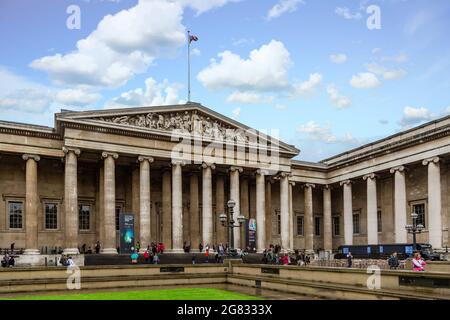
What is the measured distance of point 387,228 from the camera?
5809cm

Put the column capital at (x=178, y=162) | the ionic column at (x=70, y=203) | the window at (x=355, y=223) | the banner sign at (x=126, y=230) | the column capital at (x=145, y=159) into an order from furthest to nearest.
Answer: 1. the window at (x=355, y=223)
2. the column capital at (x=178, y=162)
3. the column capital at (x=145, y=159)
4. the ionic column at (x=70, y=203)
5. the banner sign at (x=126, y=230)

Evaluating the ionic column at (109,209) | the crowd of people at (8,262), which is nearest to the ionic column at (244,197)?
the ionic column at (109,209)

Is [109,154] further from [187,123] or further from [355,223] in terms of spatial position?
[355,223]

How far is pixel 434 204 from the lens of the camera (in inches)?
1895

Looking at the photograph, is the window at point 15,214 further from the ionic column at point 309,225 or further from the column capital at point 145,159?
the ionic column at point 309,225

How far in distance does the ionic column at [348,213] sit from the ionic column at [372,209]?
3.80 metres

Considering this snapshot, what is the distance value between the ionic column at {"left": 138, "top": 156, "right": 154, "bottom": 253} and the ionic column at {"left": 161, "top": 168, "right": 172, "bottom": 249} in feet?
12.3

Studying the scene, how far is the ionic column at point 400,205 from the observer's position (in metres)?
52.4

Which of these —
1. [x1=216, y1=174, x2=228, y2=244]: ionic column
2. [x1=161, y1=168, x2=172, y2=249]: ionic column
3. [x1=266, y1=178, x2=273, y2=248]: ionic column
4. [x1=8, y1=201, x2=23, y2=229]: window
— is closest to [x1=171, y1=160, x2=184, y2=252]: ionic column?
[x1=161, y1=168, x2=172, y2=249]: ionic column

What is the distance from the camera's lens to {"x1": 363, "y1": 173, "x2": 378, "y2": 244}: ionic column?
56.4m

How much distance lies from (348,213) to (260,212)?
1235 centimetres
